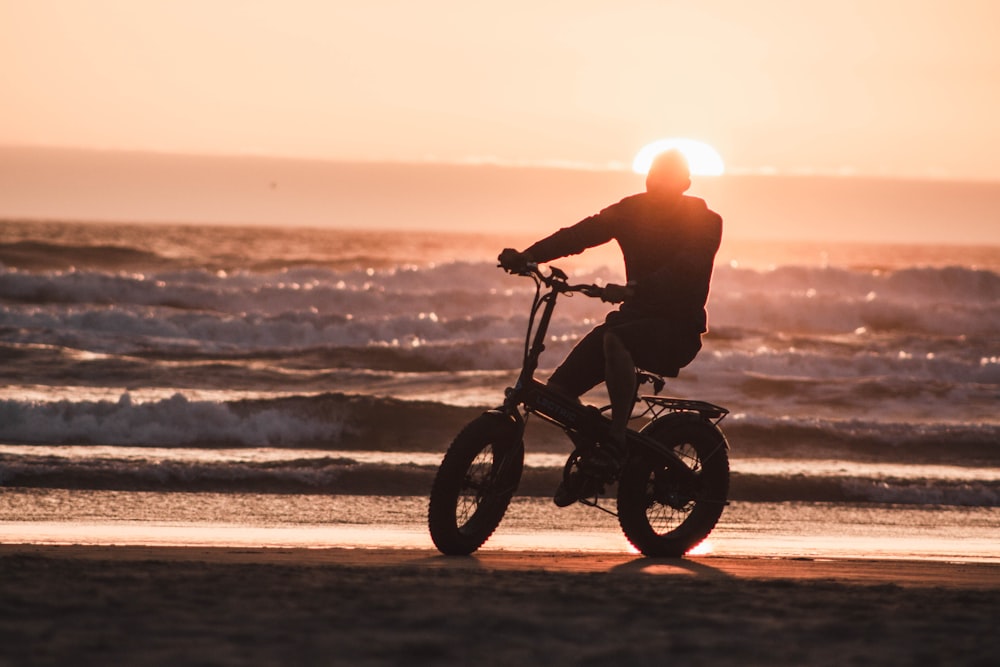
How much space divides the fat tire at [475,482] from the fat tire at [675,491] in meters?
0.57

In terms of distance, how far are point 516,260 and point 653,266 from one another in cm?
67

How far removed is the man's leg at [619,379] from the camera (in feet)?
20.7

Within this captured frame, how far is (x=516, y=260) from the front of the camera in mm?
6188

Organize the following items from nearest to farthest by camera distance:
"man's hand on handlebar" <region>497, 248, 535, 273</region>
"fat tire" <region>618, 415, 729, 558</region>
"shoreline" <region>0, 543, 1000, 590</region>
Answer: "shoreline" <region>0, 543, 1000, 590</region>
"man's hand on handlebar" <region>497, 248, 535, 273</region>
"fat tire" <region>618, 415, 729, 558</region>

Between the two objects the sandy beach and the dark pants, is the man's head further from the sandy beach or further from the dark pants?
the sandy beach

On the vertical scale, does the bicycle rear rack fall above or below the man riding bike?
below

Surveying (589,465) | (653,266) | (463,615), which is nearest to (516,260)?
(653,266)

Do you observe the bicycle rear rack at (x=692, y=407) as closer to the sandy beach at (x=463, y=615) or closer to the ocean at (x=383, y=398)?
the sandy beach at (x=463, y=615)

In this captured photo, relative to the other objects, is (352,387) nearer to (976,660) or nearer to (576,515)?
(576,515)

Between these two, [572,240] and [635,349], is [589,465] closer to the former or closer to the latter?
[635,349]

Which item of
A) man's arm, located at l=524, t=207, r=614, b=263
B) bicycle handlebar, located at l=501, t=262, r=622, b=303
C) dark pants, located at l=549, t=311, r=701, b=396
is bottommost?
dark pants, located at l=549, t=311, r=701, b=396

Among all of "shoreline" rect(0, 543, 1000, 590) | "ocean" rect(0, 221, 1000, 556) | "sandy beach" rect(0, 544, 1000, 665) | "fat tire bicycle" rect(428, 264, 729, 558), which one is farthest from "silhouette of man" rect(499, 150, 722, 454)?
"ocean" rect(0, 221, 1000, 556)

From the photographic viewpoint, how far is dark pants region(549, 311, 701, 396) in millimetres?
6379

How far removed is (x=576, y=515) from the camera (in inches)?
359
